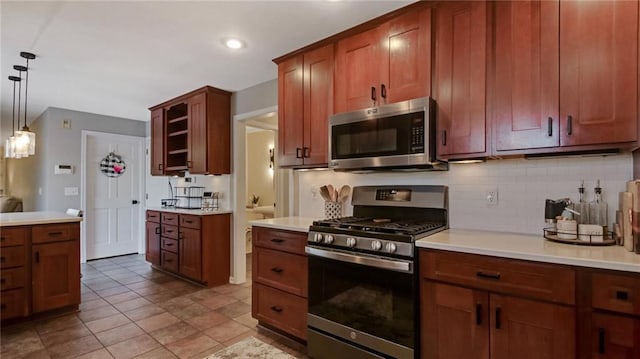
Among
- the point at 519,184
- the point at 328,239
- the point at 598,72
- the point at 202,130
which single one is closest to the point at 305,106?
the point at 328,239

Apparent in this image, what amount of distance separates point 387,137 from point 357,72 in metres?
0.60

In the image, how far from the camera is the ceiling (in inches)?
87.1

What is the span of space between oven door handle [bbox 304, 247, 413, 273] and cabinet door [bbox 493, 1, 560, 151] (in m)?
0.87

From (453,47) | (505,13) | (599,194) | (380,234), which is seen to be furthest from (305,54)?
(599,194)

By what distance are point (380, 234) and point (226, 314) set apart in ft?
6.46

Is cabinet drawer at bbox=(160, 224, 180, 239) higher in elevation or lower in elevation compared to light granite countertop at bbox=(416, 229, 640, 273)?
lower

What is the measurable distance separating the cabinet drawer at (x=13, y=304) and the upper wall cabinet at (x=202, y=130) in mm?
1999

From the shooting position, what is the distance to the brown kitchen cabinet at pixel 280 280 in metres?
2.43

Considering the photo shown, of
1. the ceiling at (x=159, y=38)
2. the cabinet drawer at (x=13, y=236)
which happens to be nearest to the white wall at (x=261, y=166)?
the ceiling at (x=159, y=38)

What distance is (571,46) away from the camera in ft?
5.47

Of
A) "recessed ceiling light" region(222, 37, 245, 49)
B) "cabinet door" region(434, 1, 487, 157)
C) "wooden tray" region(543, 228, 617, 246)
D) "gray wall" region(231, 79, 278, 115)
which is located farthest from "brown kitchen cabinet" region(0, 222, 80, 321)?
"wooden tray" region(543, 228, 617, 246)

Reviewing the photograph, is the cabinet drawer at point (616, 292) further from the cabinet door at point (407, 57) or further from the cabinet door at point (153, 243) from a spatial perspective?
the cabinet door at point (153, 243)

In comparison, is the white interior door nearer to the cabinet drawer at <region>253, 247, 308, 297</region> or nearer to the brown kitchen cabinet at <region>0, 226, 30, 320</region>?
the brown kitchen cabinet at <region>0, 226, 30, 320</region>

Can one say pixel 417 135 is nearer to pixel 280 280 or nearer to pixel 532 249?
pixel 532 249
